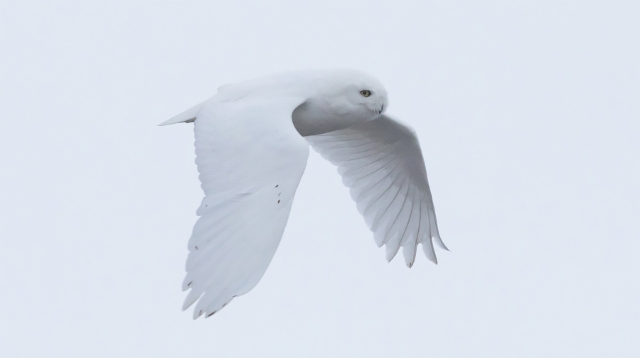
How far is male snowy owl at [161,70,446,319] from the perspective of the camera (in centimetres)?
841

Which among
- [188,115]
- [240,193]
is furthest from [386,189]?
[240,193]

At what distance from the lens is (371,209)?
40.0ft

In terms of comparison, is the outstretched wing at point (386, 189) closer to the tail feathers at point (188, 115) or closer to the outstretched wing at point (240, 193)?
the tail feathers at point (188, 115)

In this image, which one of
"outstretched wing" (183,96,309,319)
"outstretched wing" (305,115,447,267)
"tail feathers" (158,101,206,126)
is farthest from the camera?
"outstretched wing" (305,115,447,267)

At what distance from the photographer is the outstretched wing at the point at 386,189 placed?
12.1 m

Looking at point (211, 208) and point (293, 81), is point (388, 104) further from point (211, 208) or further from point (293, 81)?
point (211, 208)

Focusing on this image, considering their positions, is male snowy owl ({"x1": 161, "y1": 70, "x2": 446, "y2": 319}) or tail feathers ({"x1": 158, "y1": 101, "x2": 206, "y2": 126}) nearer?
male snowy owl ({"x1": 161, "y1": 70, "x2": 446, "y2": 319})

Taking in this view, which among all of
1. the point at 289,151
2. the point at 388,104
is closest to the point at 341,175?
the point at 388,104

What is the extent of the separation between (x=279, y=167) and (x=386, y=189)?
3.45 meters

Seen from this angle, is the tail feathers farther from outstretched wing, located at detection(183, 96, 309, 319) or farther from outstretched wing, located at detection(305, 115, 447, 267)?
outstretched wing, located at detection(305, 115, 447, 267)

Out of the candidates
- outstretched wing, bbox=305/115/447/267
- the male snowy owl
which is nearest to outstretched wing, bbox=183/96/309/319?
the male snowy owl

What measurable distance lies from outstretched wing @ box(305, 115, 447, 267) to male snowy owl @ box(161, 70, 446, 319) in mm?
10

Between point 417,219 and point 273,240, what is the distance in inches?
158

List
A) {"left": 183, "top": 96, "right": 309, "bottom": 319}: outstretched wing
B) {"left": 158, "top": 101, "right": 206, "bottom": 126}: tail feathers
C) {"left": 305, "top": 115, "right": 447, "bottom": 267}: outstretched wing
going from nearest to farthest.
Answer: {"left": 183, "top": 96, "right": 309, "bottom": 319}: outstretched wing
{"left": 158, "top": 101, "right": 206, "bottom": 126}: tail feathers
{"left": 305, "top": 115, "right": 447, "bottom": 267}: outstretched wing
